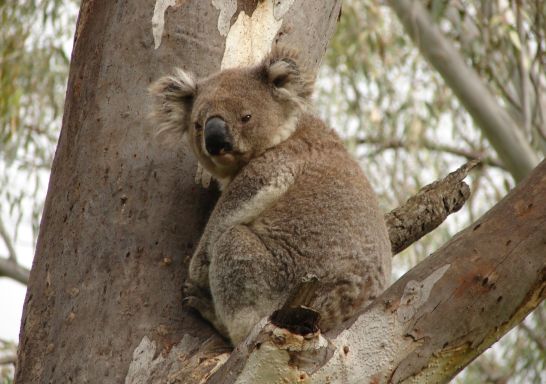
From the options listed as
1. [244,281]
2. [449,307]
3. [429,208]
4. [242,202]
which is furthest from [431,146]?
[449,307]

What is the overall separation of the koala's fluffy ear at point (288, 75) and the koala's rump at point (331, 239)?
1.29 feet

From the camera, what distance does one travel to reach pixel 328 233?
2934 mm

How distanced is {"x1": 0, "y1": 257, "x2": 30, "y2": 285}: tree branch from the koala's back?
4.63m

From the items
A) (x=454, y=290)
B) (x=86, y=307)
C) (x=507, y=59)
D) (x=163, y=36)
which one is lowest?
(x=454, y=290)

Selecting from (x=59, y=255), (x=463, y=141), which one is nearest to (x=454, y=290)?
(x=59, y=255)

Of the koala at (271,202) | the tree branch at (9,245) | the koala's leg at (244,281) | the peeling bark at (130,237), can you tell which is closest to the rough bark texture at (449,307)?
the peeling bark at (130,237)

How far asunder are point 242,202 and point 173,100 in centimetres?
52

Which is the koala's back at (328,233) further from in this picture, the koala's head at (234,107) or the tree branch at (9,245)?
the tree branch at (9,245)

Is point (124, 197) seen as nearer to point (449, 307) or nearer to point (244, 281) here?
point (244, 281)

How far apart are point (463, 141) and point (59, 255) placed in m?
6.70

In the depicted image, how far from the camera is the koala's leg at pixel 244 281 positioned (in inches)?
112

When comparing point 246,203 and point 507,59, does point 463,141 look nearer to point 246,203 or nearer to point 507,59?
point 507,59

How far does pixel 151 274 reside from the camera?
273cm

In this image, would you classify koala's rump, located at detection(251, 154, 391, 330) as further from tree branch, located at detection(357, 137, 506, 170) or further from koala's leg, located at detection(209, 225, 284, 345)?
tree branch, located at detection(357, 137, 506, 170)
